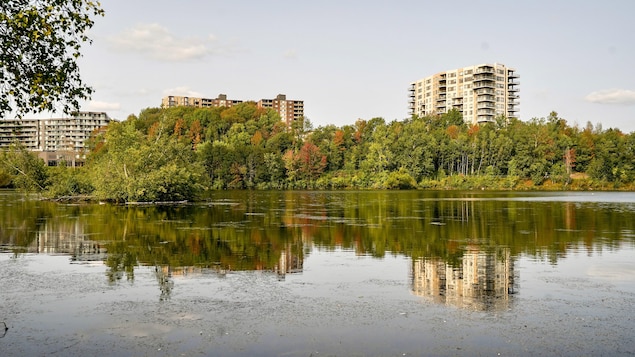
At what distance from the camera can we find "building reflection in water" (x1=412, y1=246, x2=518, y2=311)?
13.9 metres

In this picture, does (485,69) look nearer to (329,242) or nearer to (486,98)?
(486,98)

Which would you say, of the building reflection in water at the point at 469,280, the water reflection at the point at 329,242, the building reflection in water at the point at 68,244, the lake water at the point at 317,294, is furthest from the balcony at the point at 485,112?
the building reflection in water at the point at 469,280

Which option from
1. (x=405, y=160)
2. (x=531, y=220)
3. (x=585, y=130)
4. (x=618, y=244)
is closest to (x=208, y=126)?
(x=405, y=160)

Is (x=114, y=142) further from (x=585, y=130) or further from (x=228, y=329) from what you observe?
(x=585, y=130)

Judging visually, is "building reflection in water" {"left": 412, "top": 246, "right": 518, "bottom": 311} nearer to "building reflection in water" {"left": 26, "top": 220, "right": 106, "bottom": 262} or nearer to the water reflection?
the water reflection

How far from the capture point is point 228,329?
11430 millimetres

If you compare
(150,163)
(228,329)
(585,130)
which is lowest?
(228,329)

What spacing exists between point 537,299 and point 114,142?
57.0 m

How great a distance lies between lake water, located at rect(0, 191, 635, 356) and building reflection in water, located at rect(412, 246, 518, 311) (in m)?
0.07

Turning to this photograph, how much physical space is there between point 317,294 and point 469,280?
463 centimetres

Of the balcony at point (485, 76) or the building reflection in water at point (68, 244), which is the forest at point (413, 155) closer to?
the balcony at point (485, 76)

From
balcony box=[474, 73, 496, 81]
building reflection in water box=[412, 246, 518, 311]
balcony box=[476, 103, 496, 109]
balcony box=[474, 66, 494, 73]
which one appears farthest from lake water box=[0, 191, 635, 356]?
balcony box=[474, 73, 496, 81]

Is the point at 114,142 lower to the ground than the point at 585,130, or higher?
lower

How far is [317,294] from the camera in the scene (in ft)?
48.8
